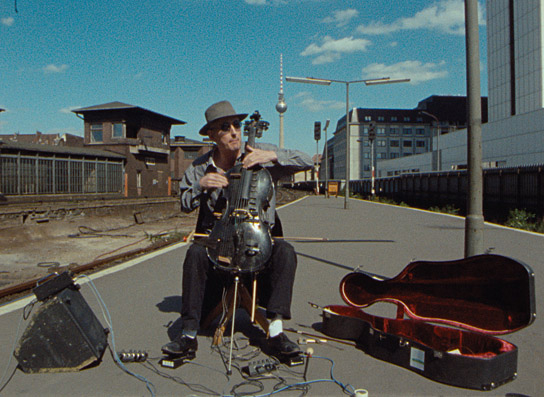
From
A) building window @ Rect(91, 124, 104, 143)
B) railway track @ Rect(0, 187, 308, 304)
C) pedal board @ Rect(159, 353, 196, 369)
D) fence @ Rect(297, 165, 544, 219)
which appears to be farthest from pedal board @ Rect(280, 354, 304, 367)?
building window @ Rect(91, 124, 104, 143)

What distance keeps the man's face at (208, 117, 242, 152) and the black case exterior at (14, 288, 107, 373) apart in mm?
1621

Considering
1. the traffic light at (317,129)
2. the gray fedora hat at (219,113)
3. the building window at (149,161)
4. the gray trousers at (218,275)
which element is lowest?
the gray trousers at (218,275)

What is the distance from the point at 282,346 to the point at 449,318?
115 centimetres

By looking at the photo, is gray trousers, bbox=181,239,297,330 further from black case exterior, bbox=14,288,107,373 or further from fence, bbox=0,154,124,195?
fence, bbox=0,154,124,195

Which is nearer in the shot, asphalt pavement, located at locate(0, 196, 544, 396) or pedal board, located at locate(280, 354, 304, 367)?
asphalt pavement, located at locate(0, 196, 544, 396)

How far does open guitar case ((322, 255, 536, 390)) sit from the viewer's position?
2898 millimetres

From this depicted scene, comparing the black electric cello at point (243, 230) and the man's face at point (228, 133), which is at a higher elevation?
the man's face at point (228, 133)

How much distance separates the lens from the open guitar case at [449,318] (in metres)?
2.90

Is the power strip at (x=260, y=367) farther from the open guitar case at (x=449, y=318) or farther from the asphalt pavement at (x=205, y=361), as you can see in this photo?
the open guitar case at (x=449, y=318)

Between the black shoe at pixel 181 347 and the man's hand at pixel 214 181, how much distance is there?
1047mm

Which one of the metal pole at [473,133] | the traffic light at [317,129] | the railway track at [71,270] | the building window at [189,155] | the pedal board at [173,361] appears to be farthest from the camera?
the building window at [189,155]

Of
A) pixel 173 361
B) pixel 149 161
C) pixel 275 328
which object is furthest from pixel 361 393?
pixel 149 161


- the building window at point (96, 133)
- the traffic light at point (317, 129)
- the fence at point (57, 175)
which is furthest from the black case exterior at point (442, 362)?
the building window at point (96, 133)

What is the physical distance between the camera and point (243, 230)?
3344 mm
